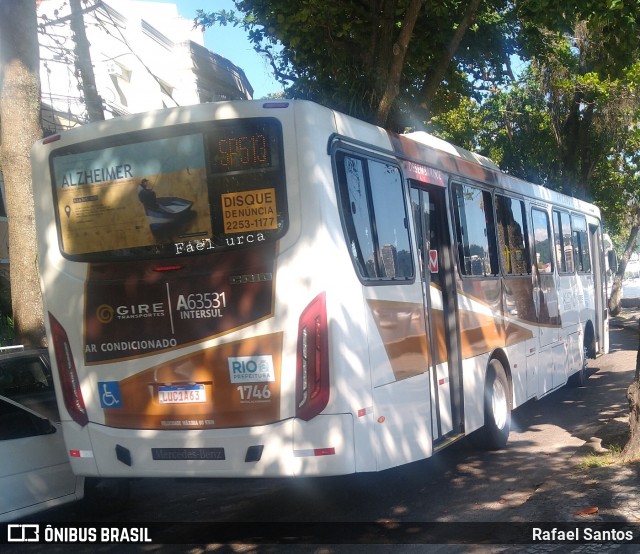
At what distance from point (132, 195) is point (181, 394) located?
5.13ft

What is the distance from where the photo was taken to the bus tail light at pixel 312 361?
5902 millimetres

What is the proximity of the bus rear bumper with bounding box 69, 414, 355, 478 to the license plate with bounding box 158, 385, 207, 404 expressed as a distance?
228 millimetres

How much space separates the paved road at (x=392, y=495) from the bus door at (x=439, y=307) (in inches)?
23.5

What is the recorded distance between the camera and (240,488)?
8.41m

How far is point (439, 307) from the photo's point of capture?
7926mm

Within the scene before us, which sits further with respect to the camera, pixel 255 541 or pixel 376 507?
pixel 376 507

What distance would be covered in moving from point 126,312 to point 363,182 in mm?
2098

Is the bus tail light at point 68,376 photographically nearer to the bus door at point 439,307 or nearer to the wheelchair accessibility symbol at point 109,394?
the wheelchair accessibility symbol at point 109,394

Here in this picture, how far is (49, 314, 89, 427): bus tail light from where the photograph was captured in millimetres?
6629

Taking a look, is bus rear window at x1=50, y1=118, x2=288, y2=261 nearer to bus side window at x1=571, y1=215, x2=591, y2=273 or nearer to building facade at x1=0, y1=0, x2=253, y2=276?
A: bus side window at x1=571, y1=215, x2=591, y2=273

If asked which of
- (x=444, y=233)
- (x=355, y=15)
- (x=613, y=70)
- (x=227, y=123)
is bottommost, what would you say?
(x=444, y=233)

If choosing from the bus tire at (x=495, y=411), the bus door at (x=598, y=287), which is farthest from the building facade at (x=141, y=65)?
the bus tire at (x=495, y=411)

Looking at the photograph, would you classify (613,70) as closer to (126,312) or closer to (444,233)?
(444,233)

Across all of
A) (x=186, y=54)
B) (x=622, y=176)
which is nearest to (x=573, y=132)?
(x=622, y=176)
